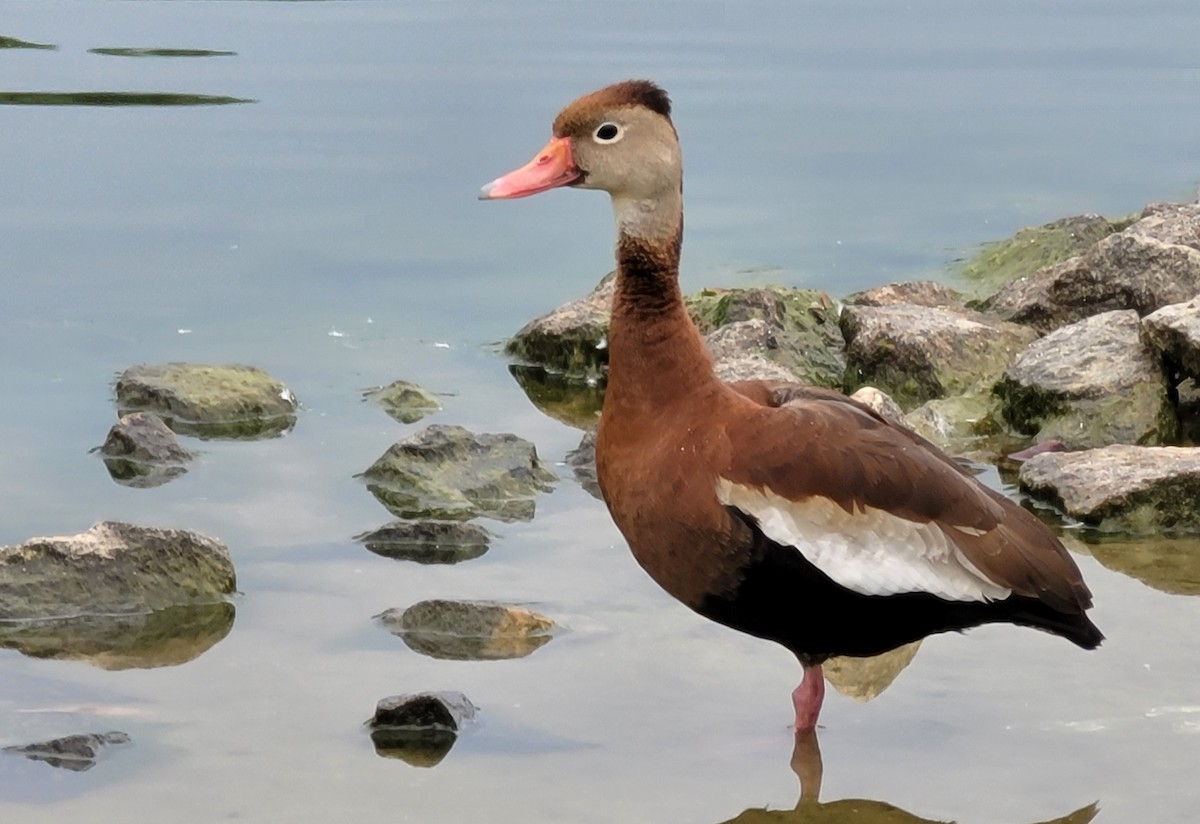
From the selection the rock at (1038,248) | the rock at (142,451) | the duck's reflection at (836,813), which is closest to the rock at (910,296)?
the rock at (1038,248)

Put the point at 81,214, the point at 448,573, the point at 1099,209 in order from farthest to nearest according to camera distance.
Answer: the point at 1099,209, the point at 81,214, the point at 448,573

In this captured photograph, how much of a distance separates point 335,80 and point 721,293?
5409 millimetres

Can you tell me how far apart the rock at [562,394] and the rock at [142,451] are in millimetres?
1767

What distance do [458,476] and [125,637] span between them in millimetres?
1764

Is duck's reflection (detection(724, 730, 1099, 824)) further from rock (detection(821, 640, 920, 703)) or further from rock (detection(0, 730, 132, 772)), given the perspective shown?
Result: rock (detection(0, 730, 132, 772))

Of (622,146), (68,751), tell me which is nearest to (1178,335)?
(622,146)

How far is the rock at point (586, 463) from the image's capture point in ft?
25.4

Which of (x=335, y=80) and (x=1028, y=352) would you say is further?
(x=335, y=80)

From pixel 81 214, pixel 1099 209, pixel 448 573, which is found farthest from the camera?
pixel 1099 209

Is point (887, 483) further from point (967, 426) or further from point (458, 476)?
point (967, 426)

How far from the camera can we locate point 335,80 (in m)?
14.4

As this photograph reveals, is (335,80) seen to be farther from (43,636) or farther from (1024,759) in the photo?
(1024,759)

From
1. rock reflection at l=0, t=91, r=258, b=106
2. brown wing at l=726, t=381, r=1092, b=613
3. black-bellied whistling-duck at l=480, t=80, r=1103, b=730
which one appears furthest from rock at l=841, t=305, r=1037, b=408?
rock reflection at l=0, t=91, r=258, b=106

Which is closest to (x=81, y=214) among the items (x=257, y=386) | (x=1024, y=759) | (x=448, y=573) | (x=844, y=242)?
(x=257, y=386)
